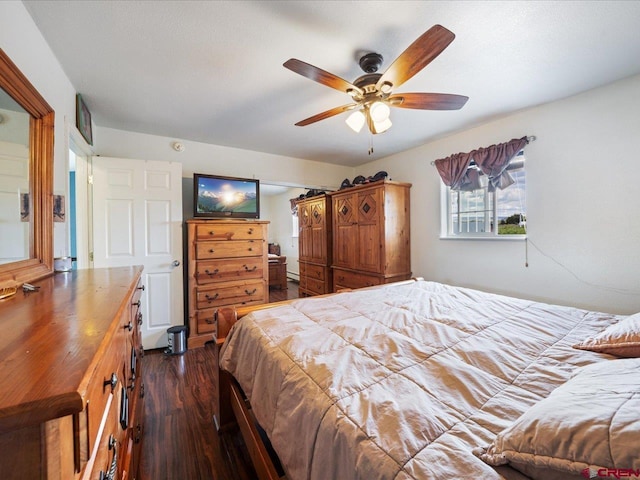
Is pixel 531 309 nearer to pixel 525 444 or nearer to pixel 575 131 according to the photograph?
pixel 525 444


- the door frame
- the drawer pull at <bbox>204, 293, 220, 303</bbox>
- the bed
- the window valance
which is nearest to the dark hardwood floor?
the bed

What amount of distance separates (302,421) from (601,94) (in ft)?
10.6

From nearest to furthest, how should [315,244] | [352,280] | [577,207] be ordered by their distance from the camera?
1. [577,207]
2. [352,280]
3. [315,244]

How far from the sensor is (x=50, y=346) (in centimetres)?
55

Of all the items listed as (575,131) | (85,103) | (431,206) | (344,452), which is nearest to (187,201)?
(85,103)

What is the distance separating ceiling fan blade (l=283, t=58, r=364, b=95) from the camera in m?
1.38

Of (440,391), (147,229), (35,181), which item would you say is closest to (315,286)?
(147,229)

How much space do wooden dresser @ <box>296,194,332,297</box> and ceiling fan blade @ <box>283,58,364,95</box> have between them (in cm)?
256

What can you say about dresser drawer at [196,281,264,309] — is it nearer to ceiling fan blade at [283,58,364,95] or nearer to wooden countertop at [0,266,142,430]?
wooden countertop at [0,266,142,430]

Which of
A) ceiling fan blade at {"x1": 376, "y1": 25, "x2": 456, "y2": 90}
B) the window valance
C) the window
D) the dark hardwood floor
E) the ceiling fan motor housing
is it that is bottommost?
the dark hardwood floor

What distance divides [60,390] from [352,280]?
11.4 feet

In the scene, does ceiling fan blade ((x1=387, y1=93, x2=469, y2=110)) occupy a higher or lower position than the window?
higher

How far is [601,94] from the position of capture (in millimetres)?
2129

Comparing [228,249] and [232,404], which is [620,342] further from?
[228,249]
